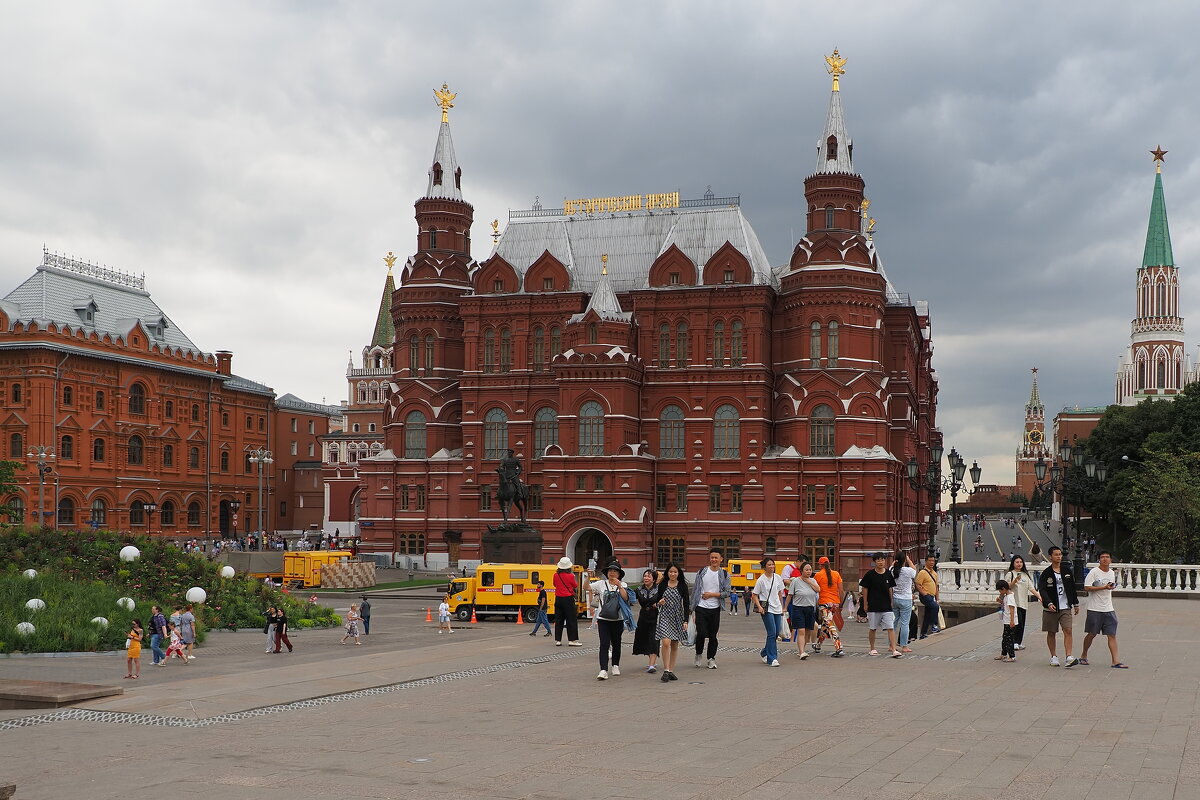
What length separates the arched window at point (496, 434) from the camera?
73.8 meters

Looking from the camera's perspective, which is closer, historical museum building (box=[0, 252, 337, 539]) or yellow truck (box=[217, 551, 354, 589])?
yellow truck (box=[217, 551, 354, 589])

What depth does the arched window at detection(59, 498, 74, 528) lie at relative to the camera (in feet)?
256

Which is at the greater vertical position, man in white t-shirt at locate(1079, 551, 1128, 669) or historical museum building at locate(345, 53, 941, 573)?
historical museum building at locate(345, 53, 941, 573)

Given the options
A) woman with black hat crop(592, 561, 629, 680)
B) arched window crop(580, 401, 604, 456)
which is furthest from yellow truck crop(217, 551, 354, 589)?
woman with black hat crop(592, 561, 629, 680)

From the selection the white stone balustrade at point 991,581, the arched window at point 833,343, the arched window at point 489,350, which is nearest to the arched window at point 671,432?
the arched window at point 833,343

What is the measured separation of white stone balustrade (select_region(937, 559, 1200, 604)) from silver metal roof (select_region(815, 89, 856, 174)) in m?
35.8

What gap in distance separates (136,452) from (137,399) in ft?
12.7

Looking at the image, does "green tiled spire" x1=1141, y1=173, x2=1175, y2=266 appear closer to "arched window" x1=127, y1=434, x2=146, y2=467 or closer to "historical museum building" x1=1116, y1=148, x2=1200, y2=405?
"historical museum building" x1=1116, y1=148, x2=1200, y2=405

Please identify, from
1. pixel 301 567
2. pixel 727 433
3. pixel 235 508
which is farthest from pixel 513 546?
pixel 235 508

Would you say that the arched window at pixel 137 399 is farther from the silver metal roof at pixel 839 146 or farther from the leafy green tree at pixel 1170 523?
the leafy green tree at pixel 1170 523

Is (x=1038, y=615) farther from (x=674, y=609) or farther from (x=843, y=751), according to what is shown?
(x=843, y=751)

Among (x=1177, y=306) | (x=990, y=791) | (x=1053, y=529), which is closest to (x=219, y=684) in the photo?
(x=990, y=791)

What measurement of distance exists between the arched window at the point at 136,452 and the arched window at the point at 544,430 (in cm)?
3177

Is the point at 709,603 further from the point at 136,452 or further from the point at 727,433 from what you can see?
the point at 136,452
